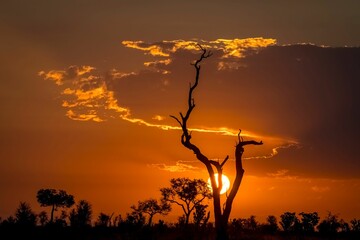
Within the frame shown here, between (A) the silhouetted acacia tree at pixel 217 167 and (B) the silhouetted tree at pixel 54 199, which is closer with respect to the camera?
(A) the silhouetted acacia tree at pixel 217 167

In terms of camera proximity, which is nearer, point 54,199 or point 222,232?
point 222,232

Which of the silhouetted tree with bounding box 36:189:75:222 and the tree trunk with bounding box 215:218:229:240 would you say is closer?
the tree trunk with bounding box 215:218:229:240

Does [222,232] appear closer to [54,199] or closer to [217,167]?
[217,167]

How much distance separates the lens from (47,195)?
129375 mm

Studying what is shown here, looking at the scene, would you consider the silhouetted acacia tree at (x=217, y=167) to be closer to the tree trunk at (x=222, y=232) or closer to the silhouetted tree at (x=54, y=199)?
the tree trunk at (x=222, y=232)

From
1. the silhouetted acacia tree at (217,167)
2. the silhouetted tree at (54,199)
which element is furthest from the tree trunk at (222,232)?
the silhouetted tree at (54,199)

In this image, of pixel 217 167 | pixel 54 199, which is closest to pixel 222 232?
pixel 217 167

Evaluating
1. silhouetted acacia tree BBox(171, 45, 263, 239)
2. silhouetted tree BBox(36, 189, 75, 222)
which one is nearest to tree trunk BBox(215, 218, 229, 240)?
silhouetted acacia tree BBox(171, 45, 263, 239)

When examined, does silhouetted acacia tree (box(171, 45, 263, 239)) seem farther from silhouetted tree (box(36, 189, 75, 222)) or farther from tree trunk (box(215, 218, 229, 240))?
silhouetted tree (box(36, 189, 75, 222))

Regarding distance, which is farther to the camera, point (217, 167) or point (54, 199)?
point (54, 199)

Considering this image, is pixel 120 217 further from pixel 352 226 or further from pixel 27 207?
pixel 352 226

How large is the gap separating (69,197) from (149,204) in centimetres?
2218

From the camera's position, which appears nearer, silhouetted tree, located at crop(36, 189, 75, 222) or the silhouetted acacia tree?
the silhouetted acacia tree

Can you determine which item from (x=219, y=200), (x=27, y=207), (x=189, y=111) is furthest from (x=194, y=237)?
(x=27, y=207)
